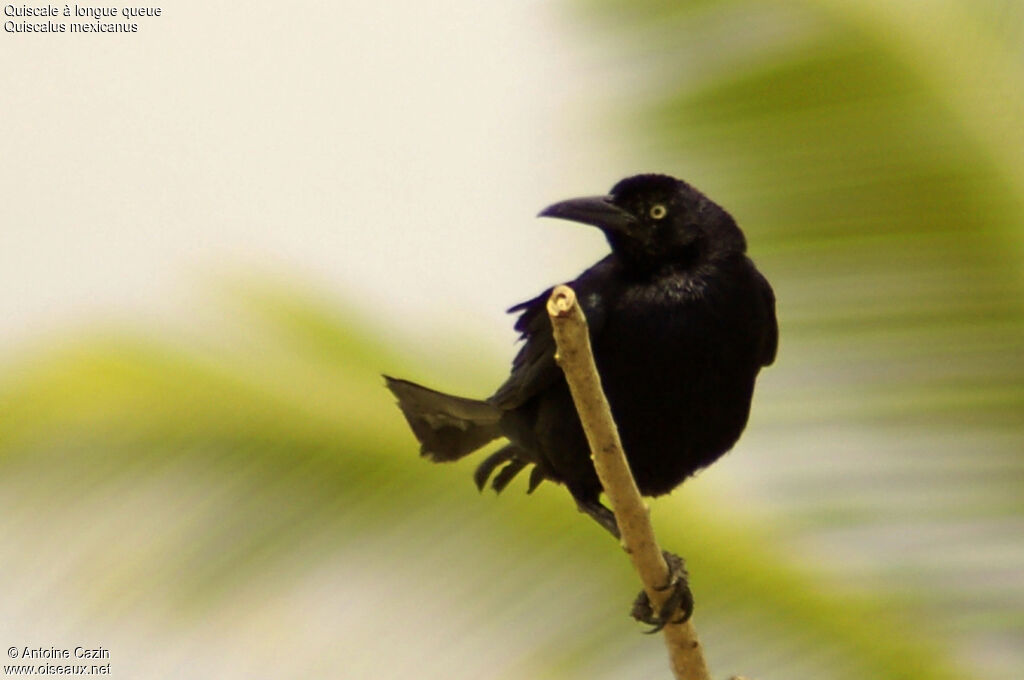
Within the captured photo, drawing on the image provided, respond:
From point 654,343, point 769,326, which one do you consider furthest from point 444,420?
point 769,326

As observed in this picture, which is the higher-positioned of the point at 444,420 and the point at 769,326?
the point at 769,326

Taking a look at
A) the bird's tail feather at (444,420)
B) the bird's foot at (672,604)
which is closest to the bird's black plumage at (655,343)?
the bird's tail feather at (444,420)

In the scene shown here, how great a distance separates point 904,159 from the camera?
6.16 metres

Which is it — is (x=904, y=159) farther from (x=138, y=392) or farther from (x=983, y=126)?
(x=138, y=392)

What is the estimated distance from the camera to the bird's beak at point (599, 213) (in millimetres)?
4977

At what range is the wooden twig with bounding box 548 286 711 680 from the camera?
11.9ft

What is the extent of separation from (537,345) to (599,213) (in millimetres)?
464

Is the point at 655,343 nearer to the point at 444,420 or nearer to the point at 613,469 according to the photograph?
the point at 444,420

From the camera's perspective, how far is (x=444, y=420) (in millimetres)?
5637

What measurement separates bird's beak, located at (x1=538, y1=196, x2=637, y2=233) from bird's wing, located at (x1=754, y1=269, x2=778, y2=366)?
0.43 meters

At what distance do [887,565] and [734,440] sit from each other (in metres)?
1.44

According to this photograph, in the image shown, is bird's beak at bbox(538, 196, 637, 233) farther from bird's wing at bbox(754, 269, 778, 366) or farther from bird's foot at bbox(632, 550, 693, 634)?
bird's foot at bbox(632, 550, 693, 634)

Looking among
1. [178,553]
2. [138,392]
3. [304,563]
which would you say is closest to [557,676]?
[304,563]

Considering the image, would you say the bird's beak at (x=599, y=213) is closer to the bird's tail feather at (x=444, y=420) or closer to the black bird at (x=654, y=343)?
the black bird at (x=654, y=343)
